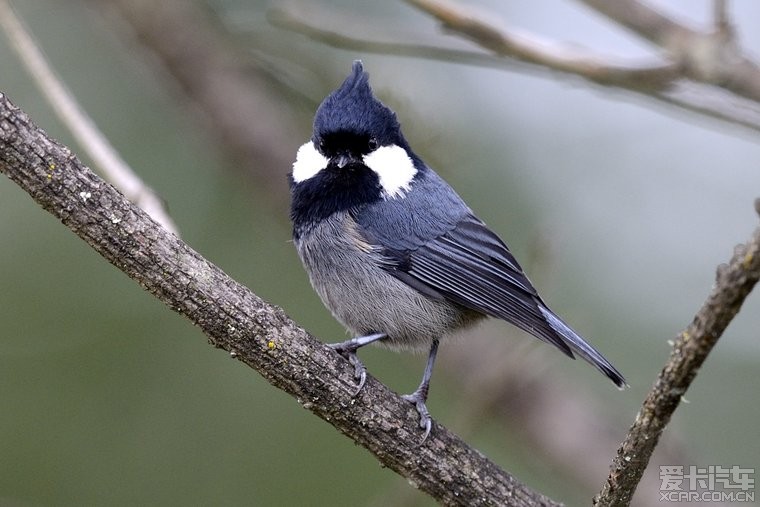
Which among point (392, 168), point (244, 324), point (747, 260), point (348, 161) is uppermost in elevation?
point (392, 168)

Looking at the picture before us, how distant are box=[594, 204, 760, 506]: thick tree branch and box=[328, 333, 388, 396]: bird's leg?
0.87 meters

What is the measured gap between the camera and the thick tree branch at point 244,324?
2.59m

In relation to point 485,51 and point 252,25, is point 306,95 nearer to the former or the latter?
point 252,25

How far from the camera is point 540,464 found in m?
5.62

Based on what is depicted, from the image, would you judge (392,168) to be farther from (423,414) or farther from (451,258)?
(423,414)

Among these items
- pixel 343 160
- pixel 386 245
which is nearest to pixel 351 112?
pixel 343 160

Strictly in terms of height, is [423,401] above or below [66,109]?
below

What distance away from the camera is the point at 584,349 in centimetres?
347

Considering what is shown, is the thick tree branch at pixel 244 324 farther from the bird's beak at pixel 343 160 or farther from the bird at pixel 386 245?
the bird's beak at pixel 343 160

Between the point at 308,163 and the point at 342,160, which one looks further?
the point at 308,163

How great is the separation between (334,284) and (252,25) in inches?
109

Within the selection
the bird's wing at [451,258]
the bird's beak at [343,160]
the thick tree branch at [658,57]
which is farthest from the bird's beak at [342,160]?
the thick tree branch at [658,57]

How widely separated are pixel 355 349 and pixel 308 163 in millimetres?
1009

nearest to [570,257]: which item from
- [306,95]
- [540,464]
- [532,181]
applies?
[532,181]
